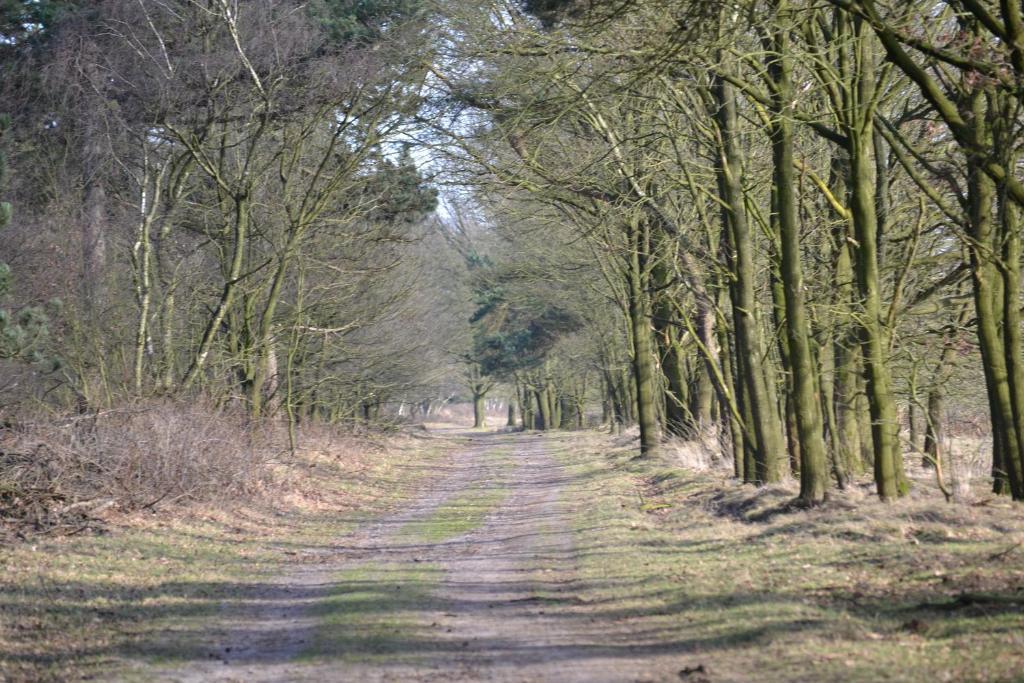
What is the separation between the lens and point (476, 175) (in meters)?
21.8

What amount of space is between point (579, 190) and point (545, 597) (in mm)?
11325

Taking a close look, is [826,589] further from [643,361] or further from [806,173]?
[643,361]

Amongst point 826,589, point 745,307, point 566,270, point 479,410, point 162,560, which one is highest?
point 566,270

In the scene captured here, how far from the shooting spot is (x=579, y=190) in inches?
798

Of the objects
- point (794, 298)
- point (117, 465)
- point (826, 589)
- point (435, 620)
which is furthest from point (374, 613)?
point (117, 465)

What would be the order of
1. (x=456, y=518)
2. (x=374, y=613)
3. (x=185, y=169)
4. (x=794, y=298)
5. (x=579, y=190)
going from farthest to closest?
(x=185, y=169) < (x=579, y=190) < (x=456, y=518) < (x=794, y=298) < (x=374, y=613)

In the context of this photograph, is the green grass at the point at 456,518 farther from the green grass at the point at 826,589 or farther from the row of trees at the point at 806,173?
the row of trees at the point at 806,173

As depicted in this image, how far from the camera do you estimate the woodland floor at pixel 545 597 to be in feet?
24.1

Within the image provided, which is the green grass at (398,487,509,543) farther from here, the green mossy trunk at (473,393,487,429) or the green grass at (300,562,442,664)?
the green mossy trunk at (473,393,487,429)

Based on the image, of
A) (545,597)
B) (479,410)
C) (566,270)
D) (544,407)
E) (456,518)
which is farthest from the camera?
(479,410)

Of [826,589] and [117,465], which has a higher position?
[117,465]

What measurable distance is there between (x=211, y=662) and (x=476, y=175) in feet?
49.0

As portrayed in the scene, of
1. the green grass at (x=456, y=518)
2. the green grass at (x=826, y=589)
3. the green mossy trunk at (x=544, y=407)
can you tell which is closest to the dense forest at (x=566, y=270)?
the green grass at (x=826, y=589)

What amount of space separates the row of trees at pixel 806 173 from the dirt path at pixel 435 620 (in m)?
4.47
